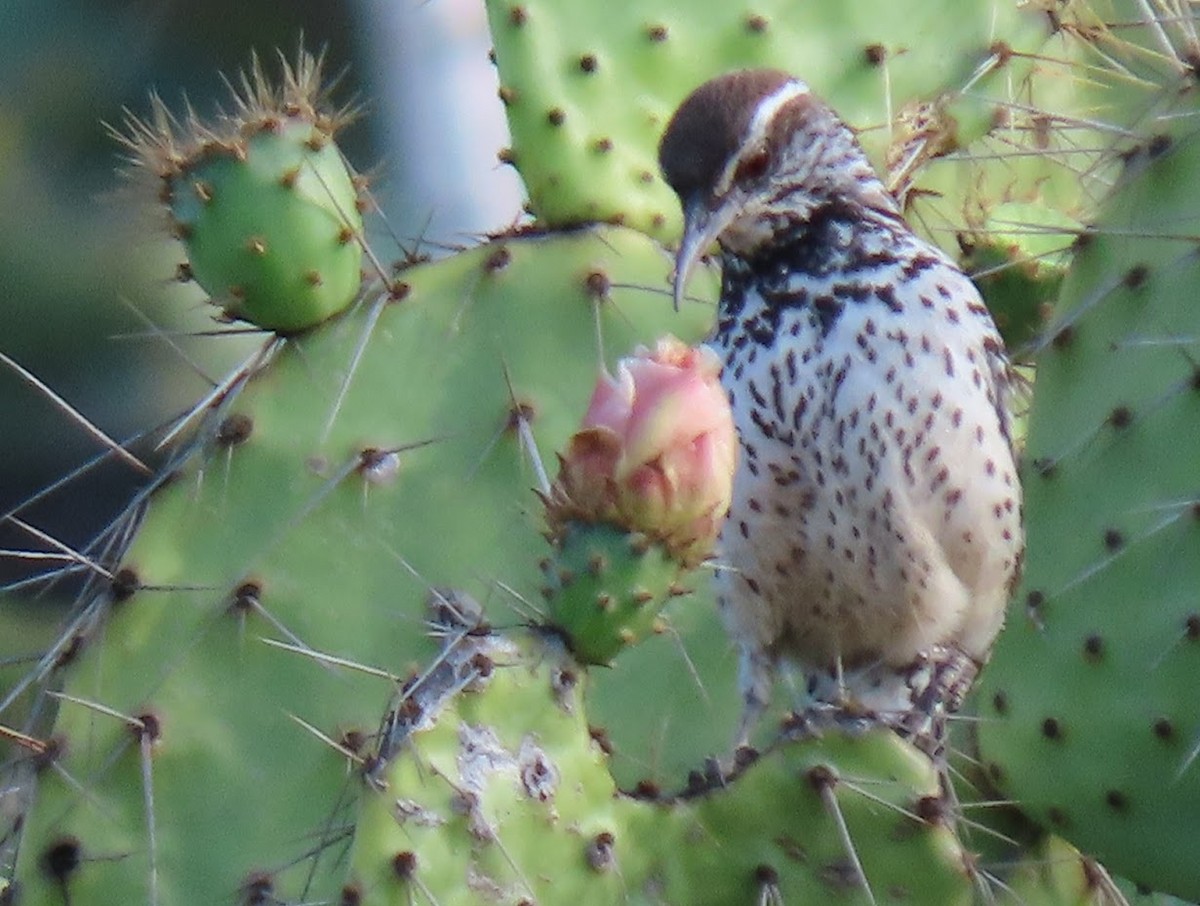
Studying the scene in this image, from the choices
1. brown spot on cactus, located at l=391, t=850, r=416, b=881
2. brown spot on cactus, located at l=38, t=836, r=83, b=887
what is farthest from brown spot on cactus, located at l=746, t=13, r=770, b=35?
brown spot on cactus, located at l=391, t=850, r=416, b=881

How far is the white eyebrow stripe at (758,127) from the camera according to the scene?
1.85m

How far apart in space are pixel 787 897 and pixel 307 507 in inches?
19.8

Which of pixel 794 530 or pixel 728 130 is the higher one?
pixel 728 130

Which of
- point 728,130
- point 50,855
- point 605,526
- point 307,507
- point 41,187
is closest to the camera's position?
point 605,526

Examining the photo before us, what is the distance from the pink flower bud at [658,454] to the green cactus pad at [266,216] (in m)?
0.57

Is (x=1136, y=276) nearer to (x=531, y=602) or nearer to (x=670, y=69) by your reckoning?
(x=531, y=602)

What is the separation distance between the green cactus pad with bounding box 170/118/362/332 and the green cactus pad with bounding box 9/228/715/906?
0.24 ft

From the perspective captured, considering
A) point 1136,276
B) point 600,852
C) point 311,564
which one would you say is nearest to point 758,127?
point 1136,276

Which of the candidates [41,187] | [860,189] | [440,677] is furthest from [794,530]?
[41,187]

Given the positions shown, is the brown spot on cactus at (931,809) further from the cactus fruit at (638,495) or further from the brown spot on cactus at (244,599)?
the brown spot on cactus at (244,599)

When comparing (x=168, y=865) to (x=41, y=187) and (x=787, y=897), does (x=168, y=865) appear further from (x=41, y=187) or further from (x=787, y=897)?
(x=41, y=187)

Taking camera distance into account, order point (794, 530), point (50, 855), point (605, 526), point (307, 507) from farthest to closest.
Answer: point (794, 530)
point (307, 507)
point (50, 855)
point (605, 526)

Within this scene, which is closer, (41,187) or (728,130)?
(728,130)

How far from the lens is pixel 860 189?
1993 mm
